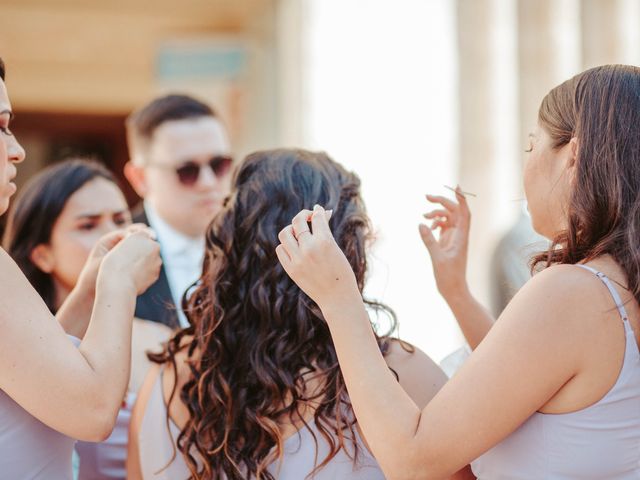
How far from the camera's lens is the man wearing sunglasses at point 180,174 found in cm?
392

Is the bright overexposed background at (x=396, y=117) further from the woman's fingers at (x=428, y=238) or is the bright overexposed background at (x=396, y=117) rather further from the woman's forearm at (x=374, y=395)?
the woman's forearm at (x=374, y=395)

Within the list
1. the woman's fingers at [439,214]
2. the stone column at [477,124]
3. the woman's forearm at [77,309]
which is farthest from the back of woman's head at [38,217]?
the stone column at [477,124]

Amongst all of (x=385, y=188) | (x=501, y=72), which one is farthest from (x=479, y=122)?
(x=385, y=188)

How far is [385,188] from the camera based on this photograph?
7.54 m

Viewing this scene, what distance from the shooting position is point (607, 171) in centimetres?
164

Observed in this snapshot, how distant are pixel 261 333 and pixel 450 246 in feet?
1.93

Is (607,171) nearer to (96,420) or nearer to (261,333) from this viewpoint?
(261,333)

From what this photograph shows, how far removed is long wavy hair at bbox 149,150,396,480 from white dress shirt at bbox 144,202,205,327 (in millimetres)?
1526

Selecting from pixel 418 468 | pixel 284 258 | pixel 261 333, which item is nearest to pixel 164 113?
pixel 261 333

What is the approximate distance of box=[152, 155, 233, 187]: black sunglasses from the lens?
13.3 feet

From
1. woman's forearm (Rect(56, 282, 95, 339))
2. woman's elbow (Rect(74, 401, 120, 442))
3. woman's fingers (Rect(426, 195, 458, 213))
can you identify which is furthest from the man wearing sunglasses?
woman's elbow (Rect(74, 401, 120, 442))

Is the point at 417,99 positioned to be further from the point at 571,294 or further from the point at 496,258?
the point at 571,294

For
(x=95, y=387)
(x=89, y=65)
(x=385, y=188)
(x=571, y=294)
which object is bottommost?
(x=385, y=188)

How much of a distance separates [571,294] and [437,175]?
5.40 m
